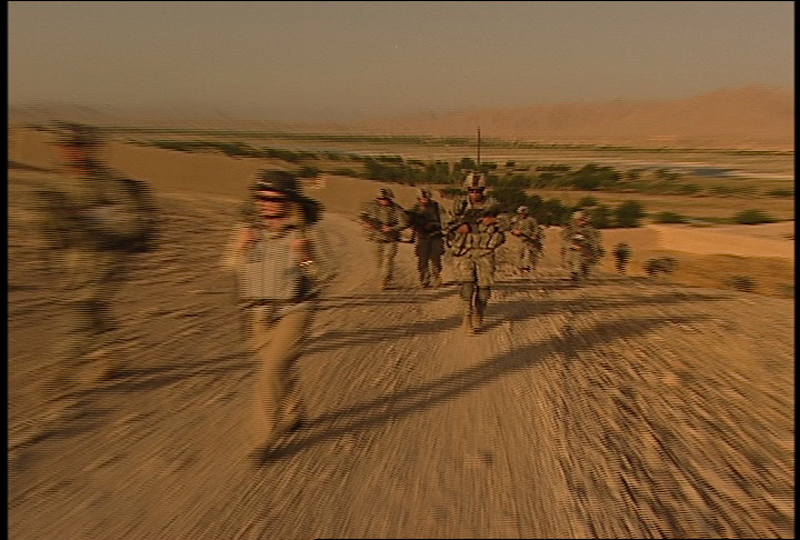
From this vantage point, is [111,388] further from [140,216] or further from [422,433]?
[422,433]

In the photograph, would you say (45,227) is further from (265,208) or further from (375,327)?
(375,327)

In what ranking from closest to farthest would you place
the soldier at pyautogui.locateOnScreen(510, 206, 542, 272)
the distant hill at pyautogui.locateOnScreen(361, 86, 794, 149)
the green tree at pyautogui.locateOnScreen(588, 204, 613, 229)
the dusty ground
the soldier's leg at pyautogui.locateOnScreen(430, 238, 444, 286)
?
1. the dusty ground
2. the soldier's leg at pyautogui.locateOnScreen(430, 238, 444, 286)
3. the soldier at pyautogui.locateOnScreen(510, 206, 542, 272)
4. the green tree at pyautogui.locateOnScreen(588, 204, 613, 229)
5. the distant hill at pyautogui.locateOnScreen(361, 86, 794, 149)

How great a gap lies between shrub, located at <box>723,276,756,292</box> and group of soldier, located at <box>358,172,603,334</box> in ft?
17.2

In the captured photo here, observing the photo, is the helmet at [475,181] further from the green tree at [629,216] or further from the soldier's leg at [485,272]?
the green tree at [629,216]

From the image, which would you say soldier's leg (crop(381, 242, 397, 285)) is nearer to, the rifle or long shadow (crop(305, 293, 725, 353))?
the rifle

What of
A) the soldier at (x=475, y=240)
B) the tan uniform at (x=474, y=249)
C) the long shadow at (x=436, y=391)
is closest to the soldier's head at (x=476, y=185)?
the soldier at (x=475, y=240)

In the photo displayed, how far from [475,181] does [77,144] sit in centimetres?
413

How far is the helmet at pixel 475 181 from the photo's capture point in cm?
716

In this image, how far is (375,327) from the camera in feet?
26.0

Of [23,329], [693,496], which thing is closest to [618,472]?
[693,496]

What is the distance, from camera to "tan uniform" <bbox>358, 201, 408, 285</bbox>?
10.4m

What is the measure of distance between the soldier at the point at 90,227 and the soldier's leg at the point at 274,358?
1.70 m

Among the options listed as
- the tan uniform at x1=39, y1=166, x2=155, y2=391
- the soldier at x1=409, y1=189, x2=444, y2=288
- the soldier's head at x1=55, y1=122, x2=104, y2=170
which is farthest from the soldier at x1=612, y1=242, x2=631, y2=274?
the soldier's head at x1=55, y1=122, x2=104, y2=170

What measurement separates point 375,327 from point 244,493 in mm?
4174
